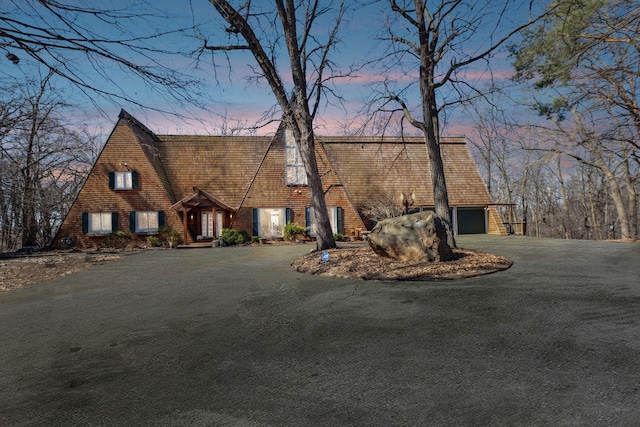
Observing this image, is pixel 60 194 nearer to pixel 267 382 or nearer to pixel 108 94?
pixel 108 94

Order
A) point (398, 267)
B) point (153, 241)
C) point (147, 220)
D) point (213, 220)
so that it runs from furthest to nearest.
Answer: point (213, 220)
point (147, 220)
point (153, 241)
point (398, 267)

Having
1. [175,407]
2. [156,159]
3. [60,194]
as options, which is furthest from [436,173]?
[60,194]

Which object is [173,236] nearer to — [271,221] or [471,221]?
[271,221]

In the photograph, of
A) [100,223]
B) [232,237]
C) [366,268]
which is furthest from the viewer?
[100,223]

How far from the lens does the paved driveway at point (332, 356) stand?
8.04 ft

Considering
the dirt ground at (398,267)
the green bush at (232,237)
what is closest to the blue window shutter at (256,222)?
the green bush at (232,237)

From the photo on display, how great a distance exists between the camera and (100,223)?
20.7 metres

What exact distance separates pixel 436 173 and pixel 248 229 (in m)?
13.2

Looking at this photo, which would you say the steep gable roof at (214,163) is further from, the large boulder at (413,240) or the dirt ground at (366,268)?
the large boulder at (413,240)

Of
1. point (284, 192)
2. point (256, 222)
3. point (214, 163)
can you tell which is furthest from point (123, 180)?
point (284, 192)

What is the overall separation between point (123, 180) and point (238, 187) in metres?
6.99

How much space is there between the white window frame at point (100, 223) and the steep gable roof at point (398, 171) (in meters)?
15.0

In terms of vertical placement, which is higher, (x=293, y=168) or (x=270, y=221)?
(x=293, y=168)

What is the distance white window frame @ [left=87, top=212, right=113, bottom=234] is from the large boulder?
60.2 ft
